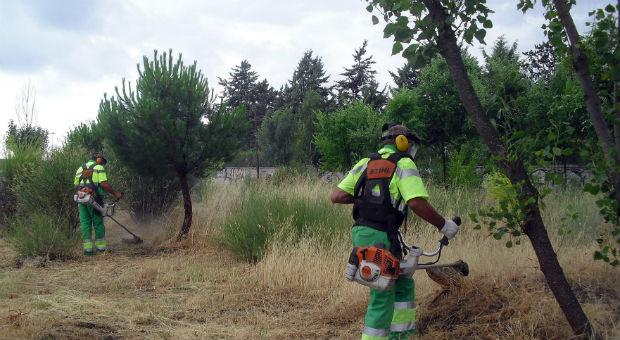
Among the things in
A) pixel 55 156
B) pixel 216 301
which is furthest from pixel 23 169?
pixel 216 301

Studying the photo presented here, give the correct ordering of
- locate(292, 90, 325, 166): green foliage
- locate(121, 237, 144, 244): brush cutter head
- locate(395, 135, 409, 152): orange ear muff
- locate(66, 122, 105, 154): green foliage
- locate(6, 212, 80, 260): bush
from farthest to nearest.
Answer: locate(292, 90, 325, 166): green foliage → locate(66, 122, 105, 154): green foliage → locate(121, 237, 144, 244): brush cutter head → locate(6, 212, 80, 260): bush → locate(395, 135, 409, 152): orange ear muff

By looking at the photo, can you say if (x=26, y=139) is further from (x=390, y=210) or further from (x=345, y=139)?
(x=390, y=210)

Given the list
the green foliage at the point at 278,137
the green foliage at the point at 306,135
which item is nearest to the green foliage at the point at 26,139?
the green foliage at the point at 306,135

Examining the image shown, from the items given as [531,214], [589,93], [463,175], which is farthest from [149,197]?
[589,93]

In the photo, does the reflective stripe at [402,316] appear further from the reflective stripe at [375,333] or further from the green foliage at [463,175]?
the green foliage at [463,175]

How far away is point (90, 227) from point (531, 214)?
899 cm

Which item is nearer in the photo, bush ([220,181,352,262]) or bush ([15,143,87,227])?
bush ([220,181,352,262])

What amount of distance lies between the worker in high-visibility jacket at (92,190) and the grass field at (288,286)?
29.1 inches

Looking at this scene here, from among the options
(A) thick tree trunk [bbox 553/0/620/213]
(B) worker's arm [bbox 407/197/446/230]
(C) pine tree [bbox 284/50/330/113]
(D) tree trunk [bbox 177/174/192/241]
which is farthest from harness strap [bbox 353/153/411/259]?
(C) pine tree [bbox 284/50/330/113]

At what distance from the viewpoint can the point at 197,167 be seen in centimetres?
1184

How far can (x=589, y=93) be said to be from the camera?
147 inches

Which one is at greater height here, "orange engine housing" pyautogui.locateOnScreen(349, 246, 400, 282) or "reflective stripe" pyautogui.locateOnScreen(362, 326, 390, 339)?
"orange engine housing" pyautogui.locateOnScreen(349, 246, 400, 282)

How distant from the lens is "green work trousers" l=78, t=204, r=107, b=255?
10.9 m

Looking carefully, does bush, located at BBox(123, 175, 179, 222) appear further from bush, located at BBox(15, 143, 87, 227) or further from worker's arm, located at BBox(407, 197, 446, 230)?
worker's arm, located at BBox(407, 197, 446, 230)
